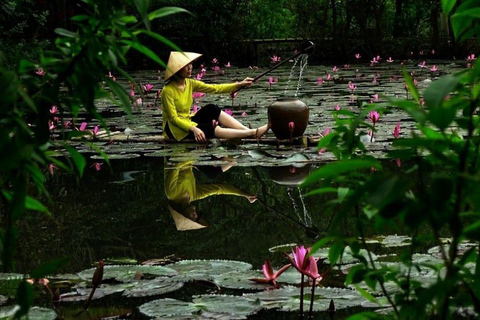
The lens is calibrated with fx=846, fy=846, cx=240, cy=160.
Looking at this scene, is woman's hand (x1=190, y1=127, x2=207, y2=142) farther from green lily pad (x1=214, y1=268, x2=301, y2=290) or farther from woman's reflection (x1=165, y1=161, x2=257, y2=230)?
green lily pad (x1=214, y1=268, x2=301, y2=290)

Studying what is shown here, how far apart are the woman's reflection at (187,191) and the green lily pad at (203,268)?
2.65 ft

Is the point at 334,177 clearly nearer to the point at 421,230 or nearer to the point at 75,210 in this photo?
the point at 421,230

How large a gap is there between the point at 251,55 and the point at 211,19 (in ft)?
4.38

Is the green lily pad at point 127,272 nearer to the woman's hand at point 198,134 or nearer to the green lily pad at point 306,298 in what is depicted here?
the green lily pad at point 306,298

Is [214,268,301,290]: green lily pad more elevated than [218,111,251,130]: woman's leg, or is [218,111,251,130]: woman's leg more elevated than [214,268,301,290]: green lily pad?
[214,268,301,290]: green lily pad

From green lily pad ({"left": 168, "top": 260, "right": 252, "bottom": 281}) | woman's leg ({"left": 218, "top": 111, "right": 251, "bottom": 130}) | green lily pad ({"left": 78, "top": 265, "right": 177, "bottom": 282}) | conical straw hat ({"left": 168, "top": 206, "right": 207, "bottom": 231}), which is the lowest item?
woman's leg ({"left": 218, "top": 111, "right": 251, "bottom": 130})

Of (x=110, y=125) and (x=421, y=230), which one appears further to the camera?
(x=110, y=125)

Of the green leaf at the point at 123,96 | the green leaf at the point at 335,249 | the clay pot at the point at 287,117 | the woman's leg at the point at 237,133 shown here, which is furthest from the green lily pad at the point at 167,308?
the woman's leg at the point at 237,133

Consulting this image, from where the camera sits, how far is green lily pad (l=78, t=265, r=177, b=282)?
291 cm

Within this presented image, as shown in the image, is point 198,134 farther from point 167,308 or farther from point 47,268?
point 47,268

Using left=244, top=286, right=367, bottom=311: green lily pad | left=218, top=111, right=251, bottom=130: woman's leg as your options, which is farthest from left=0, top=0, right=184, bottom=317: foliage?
left=218, top=111, right=251, bottom=130: woman's leg

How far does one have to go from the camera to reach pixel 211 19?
829 inches

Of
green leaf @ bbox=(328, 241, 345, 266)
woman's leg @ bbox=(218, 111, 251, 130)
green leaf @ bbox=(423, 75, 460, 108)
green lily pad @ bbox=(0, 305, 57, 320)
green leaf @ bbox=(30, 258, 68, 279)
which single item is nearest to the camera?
green leaf @ bbox=(423, 75, 460, 108)

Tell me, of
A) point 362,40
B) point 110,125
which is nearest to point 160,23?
point 362,40
